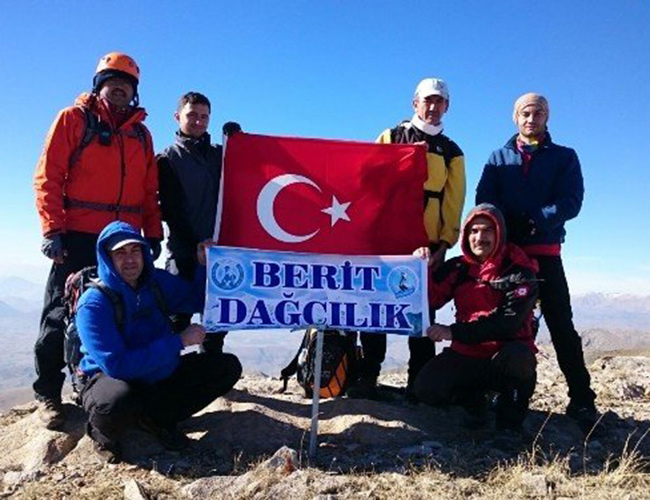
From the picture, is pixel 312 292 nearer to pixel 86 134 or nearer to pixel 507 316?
pixel 507 316

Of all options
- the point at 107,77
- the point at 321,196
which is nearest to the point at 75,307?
the point at 107,77

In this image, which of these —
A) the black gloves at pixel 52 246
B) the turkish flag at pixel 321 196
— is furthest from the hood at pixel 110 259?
the turkish flag at pixel 321 196

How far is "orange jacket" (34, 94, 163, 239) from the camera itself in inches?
253

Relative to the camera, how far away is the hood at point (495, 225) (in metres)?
6.54

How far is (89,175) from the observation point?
665 centimetres

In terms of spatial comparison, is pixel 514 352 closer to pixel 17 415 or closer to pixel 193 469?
pixel 193 469

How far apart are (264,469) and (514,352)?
3101mm

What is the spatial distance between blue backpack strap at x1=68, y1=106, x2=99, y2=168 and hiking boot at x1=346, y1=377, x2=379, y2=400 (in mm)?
4718

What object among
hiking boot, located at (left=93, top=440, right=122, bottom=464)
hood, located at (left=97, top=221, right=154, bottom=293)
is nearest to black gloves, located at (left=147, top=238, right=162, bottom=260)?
hood, located at (left=97, top=221, right=154, bottom=293)

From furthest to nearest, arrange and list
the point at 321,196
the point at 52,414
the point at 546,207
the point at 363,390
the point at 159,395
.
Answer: the point at 363,390
the point at 321,196
the point at 546,207
the point at 52,414
the point at 159,395

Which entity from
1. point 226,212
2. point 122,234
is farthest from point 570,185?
point 122,234

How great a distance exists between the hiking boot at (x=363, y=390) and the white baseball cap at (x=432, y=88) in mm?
3981

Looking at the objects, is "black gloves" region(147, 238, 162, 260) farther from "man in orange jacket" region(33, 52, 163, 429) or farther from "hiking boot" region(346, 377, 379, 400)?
"hiking boot" region(346, 377, 379, 400)

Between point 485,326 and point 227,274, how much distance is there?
2.99m
